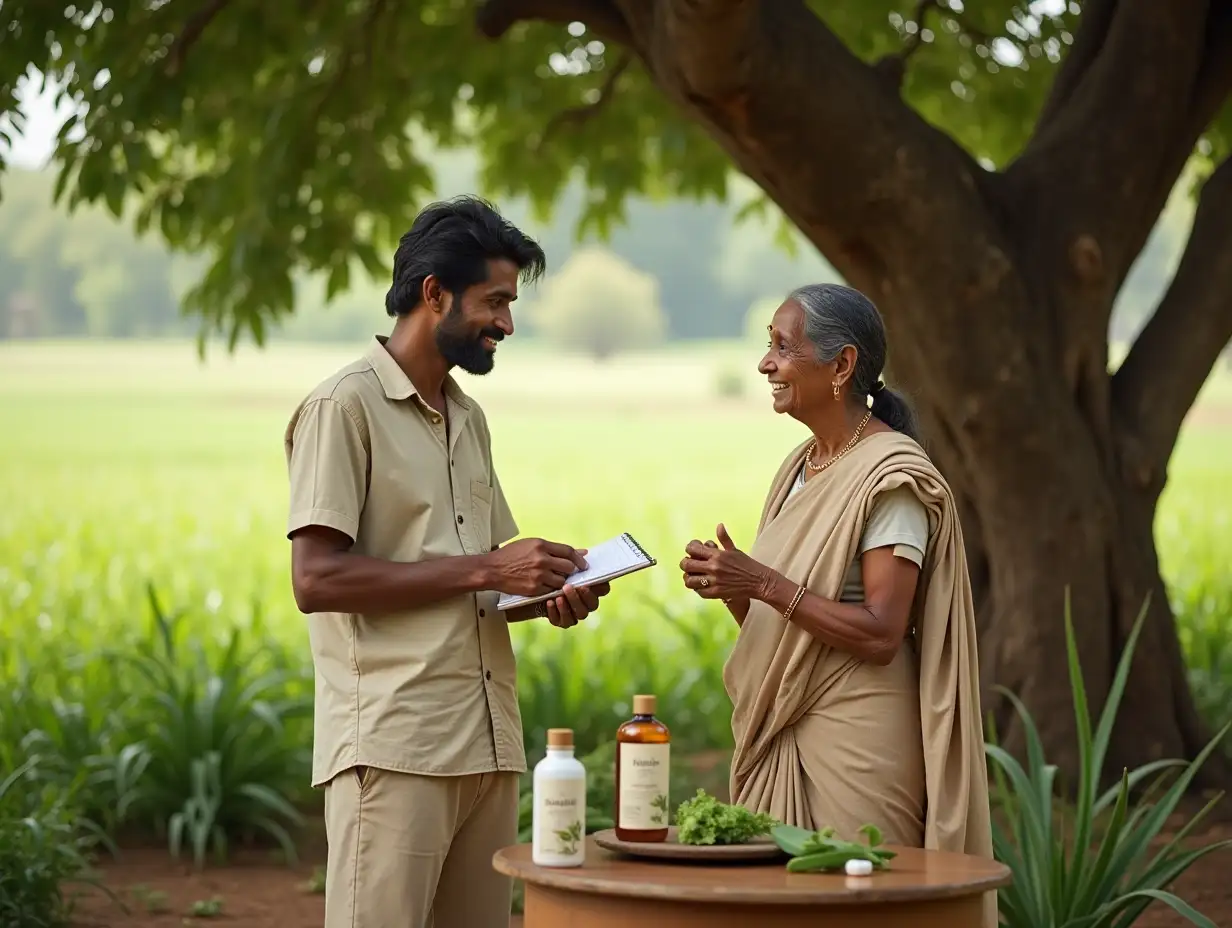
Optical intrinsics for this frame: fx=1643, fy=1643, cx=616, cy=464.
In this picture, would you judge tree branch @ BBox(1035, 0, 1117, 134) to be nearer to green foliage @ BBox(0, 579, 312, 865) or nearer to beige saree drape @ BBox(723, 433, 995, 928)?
beige saree drape @ BBox(723, 433, 995, 928)

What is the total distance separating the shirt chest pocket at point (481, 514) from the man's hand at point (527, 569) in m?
0.20

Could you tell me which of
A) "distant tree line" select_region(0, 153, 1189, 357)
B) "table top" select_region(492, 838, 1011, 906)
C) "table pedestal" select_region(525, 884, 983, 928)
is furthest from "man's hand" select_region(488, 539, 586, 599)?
"distant tree line" select_region(0, 153, 1189, 357)

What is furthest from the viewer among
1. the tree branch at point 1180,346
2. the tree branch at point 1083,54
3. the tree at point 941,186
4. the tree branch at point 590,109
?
the tree branch at point 590,109

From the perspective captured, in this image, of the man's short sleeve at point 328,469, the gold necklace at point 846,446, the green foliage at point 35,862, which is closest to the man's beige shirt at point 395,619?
the man's short sleeve at point 328,469

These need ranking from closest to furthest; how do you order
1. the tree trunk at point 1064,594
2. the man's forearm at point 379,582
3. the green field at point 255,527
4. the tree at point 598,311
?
the man's forearm at point 379,582
the tree trunk at point 1064,594
the green field at point 255,527
the tree at point 598,311

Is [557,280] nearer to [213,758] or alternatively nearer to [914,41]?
[914,41]

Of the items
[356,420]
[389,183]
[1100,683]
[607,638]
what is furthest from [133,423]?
[356,420]

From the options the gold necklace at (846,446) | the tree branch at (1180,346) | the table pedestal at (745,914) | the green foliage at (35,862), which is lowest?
the green foliage at (35,862)

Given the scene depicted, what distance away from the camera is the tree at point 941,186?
5.68m

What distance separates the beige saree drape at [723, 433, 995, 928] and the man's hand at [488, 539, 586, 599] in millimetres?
468

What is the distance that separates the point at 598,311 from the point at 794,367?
23.6 m

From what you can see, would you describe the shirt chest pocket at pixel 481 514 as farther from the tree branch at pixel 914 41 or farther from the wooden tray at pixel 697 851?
the tree branch at pixel 914 41

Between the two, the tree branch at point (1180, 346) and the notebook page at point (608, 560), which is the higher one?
the tree branch at point (1180, 346)

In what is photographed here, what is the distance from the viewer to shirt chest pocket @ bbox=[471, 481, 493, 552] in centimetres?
347
